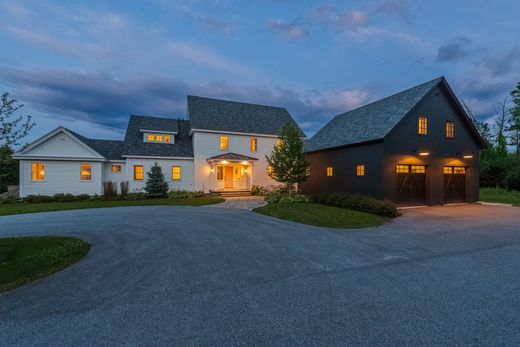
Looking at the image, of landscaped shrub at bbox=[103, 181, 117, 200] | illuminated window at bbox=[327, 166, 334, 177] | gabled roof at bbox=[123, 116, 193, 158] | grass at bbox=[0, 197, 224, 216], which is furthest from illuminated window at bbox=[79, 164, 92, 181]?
illuminated window at bbox=[327, 166, 334, 177]

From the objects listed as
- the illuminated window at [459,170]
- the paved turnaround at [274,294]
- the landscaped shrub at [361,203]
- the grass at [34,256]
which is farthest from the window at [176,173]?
the illuminated window at [459,170]

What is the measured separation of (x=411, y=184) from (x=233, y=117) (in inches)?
660

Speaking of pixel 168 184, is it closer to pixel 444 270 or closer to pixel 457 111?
pixel 444 270

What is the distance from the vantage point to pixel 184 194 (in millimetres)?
19797

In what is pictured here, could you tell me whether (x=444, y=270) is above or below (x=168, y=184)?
below

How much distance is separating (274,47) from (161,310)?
80.9 ft

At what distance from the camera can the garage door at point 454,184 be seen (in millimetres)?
16172

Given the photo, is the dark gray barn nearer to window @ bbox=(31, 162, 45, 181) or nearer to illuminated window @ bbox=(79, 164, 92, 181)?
illuminated window @ bbox=(79, 164, 92, 181)

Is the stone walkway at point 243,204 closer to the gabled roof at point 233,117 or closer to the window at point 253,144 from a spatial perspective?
the window at point 253,144

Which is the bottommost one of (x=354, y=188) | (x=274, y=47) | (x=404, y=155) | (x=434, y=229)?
(x=434, y=229)

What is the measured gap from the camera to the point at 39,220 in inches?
401

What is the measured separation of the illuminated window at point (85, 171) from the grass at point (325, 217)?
52.6 feet

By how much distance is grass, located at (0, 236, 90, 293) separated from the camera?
Result: 441 centimetres

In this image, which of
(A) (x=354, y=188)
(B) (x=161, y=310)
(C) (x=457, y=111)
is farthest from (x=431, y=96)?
(B) (x=161, y=310)
